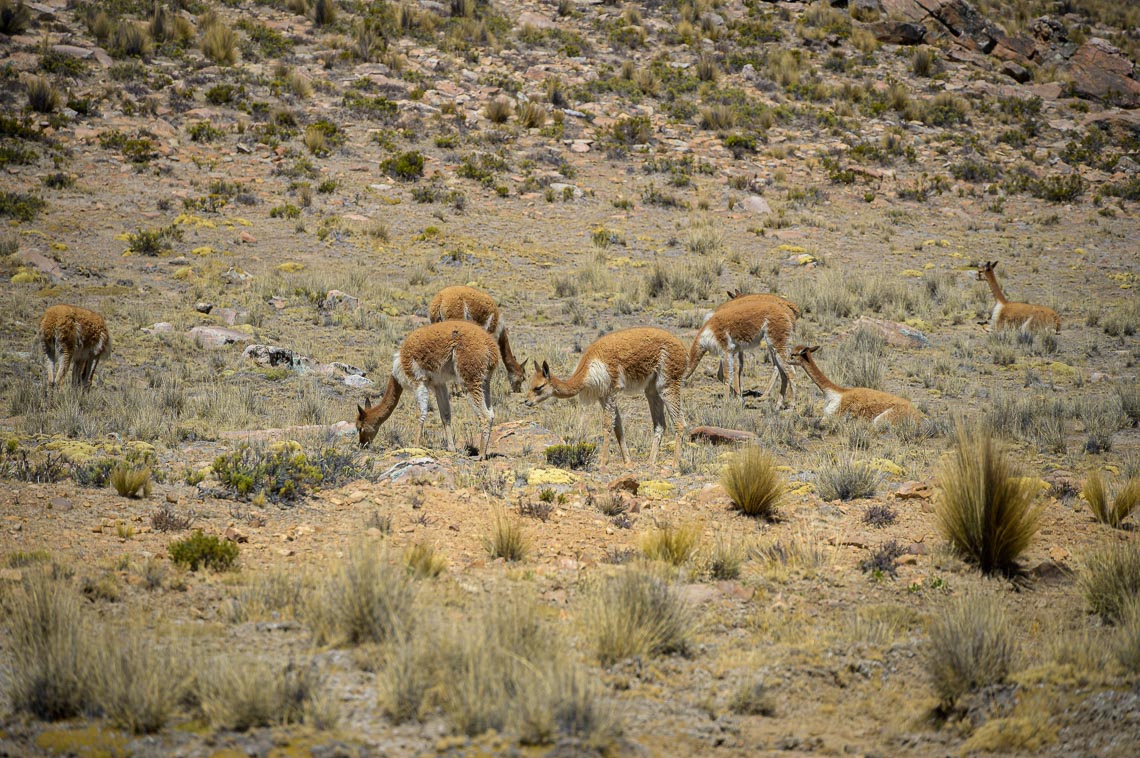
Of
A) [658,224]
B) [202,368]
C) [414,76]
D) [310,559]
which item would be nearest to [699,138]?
[658,224]

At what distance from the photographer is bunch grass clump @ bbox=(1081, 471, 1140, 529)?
26.1 ft

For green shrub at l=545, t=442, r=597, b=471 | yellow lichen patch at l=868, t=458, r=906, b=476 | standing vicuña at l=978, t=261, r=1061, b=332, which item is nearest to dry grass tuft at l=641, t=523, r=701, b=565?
green shrub at l=545, t=442, r=597, b=471

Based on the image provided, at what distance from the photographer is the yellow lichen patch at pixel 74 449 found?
9008 mm

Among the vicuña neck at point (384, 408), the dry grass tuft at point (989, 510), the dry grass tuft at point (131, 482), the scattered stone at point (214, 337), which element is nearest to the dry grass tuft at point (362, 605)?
the dry grass tuft at point (131, 482)

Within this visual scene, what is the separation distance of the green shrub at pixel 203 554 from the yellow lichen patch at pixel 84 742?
2.05m

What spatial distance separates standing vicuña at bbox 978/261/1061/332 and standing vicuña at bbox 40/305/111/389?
16.1 m

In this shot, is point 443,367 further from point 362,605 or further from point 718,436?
point 362,605

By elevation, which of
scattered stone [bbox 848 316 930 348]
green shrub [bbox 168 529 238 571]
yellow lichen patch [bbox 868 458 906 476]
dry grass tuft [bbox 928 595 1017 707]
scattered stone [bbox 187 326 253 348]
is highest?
dry grass tuft [bbox 928 595 1017 707]

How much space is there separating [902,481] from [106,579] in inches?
298

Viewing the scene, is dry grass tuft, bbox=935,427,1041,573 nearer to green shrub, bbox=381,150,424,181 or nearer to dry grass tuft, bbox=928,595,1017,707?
dry grass tuft, bbox=928,595,1017,707

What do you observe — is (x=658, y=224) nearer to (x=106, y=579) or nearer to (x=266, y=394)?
(x=266, y=394)

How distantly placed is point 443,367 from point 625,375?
217 centimetres

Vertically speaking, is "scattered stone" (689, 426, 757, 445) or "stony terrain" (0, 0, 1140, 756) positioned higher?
"stony terrain" (0, 0, 1140, 756)

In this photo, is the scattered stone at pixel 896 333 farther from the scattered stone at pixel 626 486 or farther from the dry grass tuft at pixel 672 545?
the dry grass tuft at pixel 672 545
